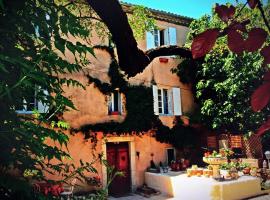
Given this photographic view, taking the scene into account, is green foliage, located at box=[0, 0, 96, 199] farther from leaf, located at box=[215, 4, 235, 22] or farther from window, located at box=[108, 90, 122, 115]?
window, located at box=[108, 90, 122, 115]

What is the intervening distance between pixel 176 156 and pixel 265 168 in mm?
4057

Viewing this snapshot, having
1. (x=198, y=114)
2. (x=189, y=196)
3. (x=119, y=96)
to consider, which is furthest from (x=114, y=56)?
(x=189, y=196)

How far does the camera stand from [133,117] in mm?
13164

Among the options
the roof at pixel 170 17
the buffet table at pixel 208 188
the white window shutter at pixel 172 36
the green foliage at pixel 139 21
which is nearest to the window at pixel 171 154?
the buffet table at pixel 208 188

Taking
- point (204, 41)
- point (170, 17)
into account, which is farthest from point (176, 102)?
point (204, 41)

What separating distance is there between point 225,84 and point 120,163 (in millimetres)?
6134

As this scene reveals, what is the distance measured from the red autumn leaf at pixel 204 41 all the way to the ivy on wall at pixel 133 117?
36.9 ft

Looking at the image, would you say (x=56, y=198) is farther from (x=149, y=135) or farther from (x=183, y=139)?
(x=183, y=139)

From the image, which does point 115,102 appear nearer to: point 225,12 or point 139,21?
point 139,21

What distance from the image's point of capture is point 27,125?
2383mm

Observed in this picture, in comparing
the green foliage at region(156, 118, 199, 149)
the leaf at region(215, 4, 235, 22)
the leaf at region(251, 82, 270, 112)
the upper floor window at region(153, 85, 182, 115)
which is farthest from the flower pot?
the leaf at region(251, 82, 270, 112)

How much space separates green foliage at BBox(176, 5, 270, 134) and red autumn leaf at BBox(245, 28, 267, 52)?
1236 cm

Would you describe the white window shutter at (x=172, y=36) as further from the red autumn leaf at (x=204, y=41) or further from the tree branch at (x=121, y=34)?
the red autumn leaf at (x=204, y=41)

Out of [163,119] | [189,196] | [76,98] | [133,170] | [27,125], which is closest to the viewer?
[27,125]
